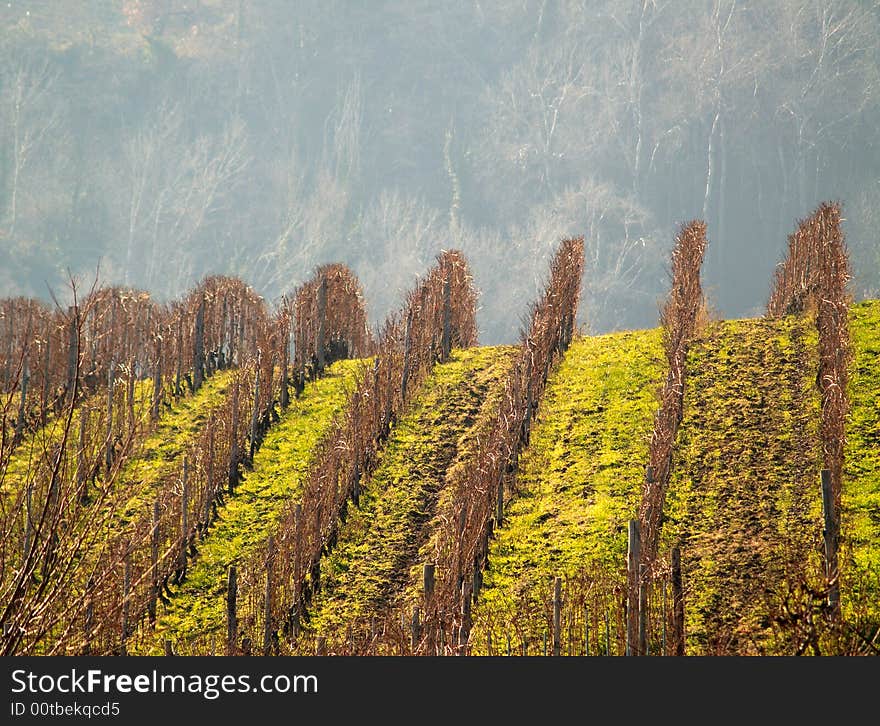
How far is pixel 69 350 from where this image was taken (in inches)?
785

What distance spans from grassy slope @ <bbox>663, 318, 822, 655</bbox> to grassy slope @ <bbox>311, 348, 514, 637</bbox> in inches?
131

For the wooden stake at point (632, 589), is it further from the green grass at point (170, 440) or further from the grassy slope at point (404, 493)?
the green grass at point (170, 440)

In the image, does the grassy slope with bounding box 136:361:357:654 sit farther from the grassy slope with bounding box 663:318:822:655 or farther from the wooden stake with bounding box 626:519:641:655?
the grassy slope with bounding box 663:318:822:655

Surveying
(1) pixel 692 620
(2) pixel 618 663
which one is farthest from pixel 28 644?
(1) pixel 692 620

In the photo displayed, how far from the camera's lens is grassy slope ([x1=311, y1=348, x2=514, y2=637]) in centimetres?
1323

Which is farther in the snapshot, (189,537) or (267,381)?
(267,381)

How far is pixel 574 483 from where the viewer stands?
1436 cm

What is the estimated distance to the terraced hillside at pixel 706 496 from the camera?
1108cm

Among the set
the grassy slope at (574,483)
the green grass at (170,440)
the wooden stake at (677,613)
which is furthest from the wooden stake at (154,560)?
the wooden stake at (677,613)

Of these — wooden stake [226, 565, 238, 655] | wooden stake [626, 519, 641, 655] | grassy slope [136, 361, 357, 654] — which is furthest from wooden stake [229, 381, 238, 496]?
wooden stake [626, 519, 641, 655]

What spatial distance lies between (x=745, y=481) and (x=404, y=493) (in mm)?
4681

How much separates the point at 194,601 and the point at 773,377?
8598 millimetres

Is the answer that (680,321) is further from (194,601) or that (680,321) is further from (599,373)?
(194,601)

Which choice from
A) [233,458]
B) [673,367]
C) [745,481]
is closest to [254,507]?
[233,458]
